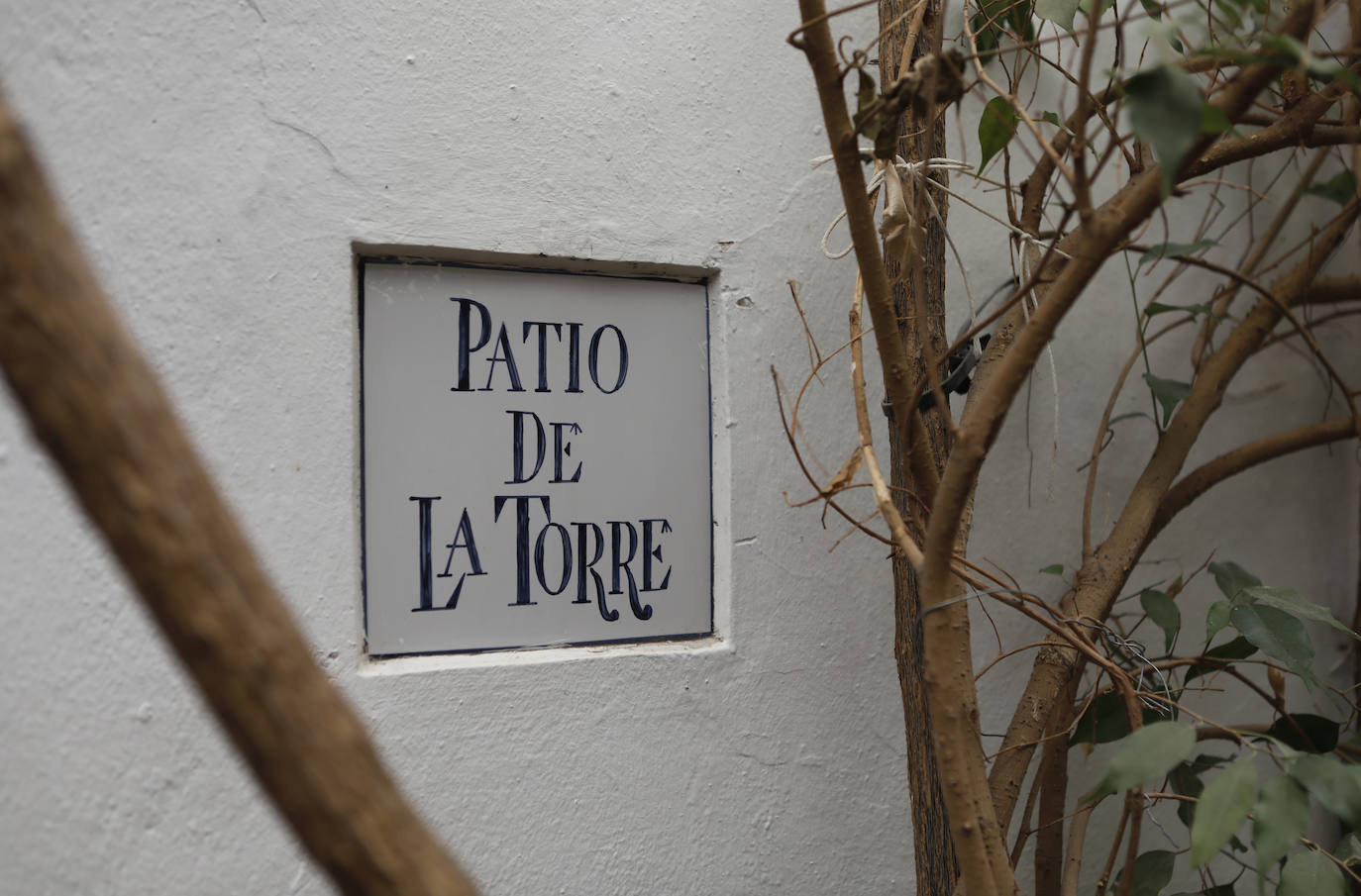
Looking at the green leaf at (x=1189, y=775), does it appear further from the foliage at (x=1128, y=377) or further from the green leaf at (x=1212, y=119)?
the green leaf at (x=1212, y=119)

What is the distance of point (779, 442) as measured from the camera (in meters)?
1.24

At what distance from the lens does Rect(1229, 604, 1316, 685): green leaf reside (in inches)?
37.3

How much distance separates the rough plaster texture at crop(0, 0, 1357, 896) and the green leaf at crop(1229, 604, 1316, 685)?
0.40 metres

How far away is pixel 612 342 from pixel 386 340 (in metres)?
0.26

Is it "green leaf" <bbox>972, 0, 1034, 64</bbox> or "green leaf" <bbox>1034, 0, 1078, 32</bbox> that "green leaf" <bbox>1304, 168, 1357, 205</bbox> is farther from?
"green leaf" <bbox>1034, 0, 1078, 32</bbox>

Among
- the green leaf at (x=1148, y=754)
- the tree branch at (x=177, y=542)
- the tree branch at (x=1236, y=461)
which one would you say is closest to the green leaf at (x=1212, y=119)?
the green leaf at (x=1148, y=754)

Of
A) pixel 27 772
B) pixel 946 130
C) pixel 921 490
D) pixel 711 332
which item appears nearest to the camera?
pixel 921 490

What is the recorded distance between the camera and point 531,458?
1146mm

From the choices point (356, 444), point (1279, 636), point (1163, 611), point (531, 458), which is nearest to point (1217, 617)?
point (1279, 636)

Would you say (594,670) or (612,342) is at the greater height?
(612,342)

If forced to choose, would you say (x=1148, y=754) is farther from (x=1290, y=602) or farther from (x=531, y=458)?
(x=531, y=458)

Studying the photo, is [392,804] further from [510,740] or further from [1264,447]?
[1264,447]

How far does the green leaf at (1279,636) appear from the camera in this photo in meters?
0.95

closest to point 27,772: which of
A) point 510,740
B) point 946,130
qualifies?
point 510,740
